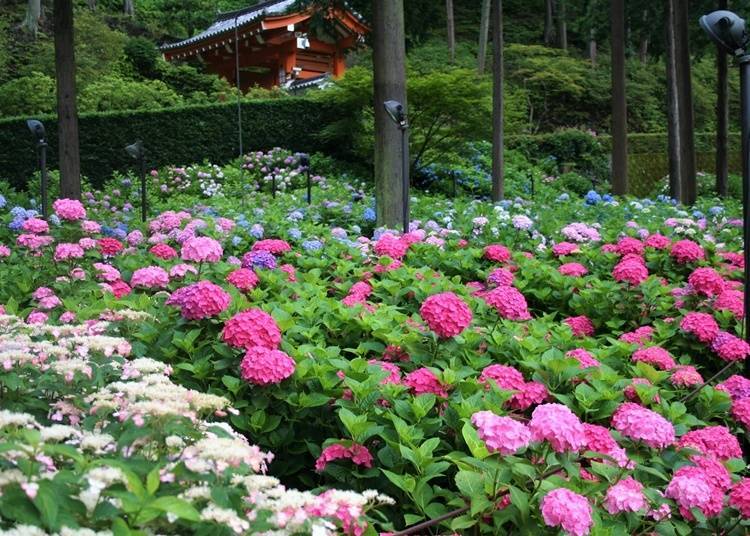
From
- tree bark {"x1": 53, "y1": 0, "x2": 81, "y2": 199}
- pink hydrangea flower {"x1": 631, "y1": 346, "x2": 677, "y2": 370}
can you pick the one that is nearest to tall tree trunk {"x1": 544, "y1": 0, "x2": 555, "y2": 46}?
tree bark {"x1": 53, "y1": 0, "x2": 81, "y2": 199}

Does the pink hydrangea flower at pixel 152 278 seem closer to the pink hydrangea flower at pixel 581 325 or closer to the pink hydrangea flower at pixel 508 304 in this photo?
the pink hydrangea flower at pixel 508 304

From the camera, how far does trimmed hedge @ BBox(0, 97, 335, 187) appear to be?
1541cm

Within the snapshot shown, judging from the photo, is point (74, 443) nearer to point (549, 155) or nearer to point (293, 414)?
point (293, 414)

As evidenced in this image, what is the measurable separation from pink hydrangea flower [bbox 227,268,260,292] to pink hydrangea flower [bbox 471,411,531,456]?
1.86 m

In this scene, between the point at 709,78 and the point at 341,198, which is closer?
the point at 341,198

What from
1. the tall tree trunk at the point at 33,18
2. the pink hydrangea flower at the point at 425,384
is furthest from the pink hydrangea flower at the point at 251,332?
the tall tree trunk at the point at 33,18

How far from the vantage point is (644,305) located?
4016mm

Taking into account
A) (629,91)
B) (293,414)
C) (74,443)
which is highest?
(629,91)

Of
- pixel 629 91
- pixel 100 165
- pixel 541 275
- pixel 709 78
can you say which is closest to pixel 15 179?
pixel 100 165

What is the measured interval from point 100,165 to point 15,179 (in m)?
1.65

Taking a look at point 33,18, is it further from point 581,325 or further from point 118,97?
point 581,325

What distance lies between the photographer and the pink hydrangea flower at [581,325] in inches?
150

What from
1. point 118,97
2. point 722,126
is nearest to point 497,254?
point 722,126

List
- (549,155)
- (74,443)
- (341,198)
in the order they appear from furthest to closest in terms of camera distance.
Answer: (549,155), (341,198), (74,443)
